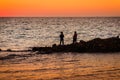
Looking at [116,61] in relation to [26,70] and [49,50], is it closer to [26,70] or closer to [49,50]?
[26,70]

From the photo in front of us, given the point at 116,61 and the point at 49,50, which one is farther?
the point at 49,50

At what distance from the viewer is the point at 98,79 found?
69.0 ft

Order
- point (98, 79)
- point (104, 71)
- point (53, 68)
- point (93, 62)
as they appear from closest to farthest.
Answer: point (98, 79) < point (104, 71) < point (53, 68) < point (93, 62)

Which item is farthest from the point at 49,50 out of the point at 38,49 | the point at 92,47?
the point at 92,47

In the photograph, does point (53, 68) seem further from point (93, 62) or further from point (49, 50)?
point (49, 50)

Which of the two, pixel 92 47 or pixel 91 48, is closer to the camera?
pixel 91 48

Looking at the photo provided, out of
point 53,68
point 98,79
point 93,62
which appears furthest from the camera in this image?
point 93,62

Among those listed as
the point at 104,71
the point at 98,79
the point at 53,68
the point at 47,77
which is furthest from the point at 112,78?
the point at 53,68

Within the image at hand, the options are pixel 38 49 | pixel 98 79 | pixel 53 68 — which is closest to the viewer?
pixel 98 79

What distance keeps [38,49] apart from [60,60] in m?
10.3

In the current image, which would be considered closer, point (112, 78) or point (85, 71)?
point (112, 78)

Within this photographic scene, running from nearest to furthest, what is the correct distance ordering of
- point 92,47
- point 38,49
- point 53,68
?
point 53,68 → point 92,47 → point 38,49

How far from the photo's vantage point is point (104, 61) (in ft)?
95.9

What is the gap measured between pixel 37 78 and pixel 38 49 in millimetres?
18899
